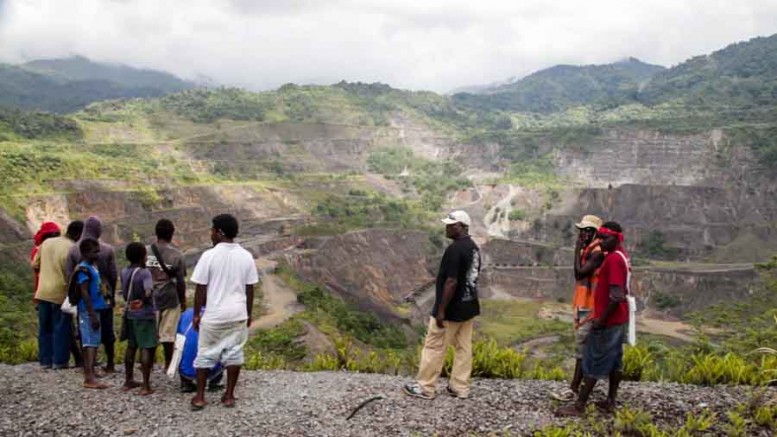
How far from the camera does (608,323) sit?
4.99 m

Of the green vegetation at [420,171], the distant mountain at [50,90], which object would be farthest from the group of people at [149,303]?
the distant mountain at [50,90]

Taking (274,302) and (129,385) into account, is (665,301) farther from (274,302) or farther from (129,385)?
(129,385)

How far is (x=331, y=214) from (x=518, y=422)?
48.0 m

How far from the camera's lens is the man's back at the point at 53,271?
20.4 ft

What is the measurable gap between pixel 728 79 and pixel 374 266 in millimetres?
81652

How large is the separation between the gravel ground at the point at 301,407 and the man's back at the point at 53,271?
0.83 metres

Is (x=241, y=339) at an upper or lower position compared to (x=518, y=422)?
upper

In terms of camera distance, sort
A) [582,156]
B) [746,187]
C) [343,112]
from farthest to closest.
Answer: [343,112], [582,156], [746,187]

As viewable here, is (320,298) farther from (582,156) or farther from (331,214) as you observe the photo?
(582,156)

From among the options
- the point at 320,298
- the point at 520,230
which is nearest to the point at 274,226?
the point at 320,298

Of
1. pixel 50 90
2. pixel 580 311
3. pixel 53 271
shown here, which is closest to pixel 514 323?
pixel 580 311

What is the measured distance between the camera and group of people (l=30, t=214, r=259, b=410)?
501cm

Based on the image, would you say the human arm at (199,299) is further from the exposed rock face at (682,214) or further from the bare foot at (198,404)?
the exposed rock face at (682,214)

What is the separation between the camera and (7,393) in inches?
215
